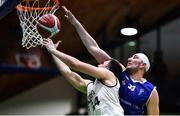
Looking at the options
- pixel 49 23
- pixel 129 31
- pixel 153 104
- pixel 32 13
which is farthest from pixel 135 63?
pixel 129 31

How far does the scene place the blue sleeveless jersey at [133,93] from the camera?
11.6 ft

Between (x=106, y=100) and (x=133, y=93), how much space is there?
283mm

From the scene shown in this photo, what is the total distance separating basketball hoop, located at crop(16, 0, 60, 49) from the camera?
3.88m

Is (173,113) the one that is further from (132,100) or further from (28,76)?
(132,100)

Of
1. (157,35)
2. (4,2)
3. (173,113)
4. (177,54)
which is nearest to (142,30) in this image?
(157,35)

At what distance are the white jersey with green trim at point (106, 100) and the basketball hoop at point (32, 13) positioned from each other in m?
0.77

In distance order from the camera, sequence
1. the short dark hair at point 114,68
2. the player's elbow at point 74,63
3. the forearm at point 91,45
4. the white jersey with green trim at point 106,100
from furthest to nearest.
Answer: the forearm at point 91,45, the short dark hair at point 114,68, the white jersey with green trim at point 106,100, the player's elbow at point 74,63

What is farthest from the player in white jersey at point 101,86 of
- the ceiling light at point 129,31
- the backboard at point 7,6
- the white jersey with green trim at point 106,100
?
the ceiling light at point 129,31

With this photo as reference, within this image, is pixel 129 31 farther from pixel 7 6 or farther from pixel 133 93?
pixel 7 6

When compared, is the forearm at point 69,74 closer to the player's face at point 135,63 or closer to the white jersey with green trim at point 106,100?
the white jersey with green trim at point 106,100

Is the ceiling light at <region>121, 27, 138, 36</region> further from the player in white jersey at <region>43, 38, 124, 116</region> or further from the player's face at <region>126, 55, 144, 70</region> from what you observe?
the player in white jersey at <region>43, 38, 124, 116</region>

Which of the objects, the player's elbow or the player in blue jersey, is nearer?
the player's elbow

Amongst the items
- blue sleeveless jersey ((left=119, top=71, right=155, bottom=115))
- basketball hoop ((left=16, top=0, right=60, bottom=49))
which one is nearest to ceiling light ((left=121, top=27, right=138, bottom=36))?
basketball hoop ((left=16, top=0, right=60, bottom=49))

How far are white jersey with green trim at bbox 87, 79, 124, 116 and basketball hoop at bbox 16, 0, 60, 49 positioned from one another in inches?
30.2
